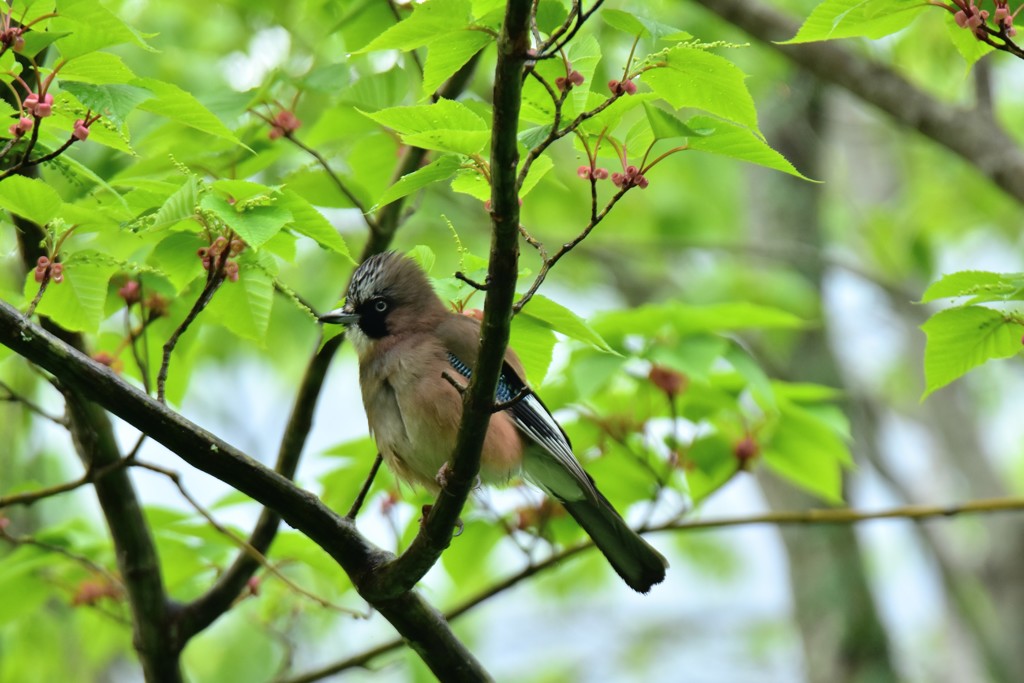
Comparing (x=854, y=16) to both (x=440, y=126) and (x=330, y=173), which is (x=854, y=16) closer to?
(x=440, y=126)

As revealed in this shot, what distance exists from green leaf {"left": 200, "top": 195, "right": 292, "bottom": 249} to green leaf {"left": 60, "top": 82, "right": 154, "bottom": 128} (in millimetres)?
341

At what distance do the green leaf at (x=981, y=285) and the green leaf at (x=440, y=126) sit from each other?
137cm

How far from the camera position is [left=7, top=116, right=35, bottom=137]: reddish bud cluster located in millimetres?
2949

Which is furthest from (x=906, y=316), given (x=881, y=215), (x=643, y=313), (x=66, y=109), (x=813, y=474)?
(x=66, y=109)

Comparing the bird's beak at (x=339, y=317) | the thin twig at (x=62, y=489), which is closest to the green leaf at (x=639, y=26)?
→ the bird's beak at (x=339, y=317)

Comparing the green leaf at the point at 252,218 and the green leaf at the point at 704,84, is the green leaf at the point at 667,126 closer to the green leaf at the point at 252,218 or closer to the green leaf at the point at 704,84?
the green leaf at the point at 704,84

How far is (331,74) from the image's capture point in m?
4.41

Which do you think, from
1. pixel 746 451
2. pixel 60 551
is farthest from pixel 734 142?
pixel 60 551

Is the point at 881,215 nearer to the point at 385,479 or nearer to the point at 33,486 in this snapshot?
the point at 385,479

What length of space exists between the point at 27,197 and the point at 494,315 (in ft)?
4.30

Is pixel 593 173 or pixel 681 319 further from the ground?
pixel 681 319

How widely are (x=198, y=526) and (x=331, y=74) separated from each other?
6.50ft

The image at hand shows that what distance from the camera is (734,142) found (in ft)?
9.74

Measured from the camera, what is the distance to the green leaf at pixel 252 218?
299 centimetres
